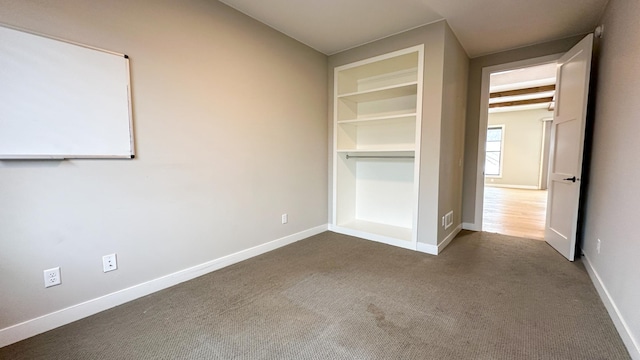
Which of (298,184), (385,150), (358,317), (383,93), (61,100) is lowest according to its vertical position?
(358,317)

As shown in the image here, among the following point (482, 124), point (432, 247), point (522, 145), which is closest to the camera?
point (432, 247)

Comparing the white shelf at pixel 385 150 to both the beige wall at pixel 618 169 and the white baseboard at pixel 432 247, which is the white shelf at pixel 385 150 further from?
the beige wall at pixel 618 169

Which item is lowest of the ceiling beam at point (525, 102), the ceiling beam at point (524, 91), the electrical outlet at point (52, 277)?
the electrical outlet at point (52, 277)

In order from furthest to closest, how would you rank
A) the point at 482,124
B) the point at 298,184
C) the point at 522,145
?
the point at 522,145
the point at 482,124
the point at 298,184

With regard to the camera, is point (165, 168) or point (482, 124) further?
point (482, 124)

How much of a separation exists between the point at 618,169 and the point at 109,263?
370 cm

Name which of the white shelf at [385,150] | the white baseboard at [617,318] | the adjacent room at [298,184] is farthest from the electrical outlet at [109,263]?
the white baseboard at [617,318]

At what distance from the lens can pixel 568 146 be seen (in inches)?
112

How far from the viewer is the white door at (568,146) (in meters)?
2.60

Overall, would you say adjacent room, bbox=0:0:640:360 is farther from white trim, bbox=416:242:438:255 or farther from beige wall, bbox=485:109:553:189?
beige wall, bbox=485:109:553:189

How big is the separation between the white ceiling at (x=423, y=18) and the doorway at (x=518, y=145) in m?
2.16

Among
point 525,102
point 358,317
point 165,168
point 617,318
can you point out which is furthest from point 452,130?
point 525,102

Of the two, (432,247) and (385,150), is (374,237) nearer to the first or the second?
(432,247)

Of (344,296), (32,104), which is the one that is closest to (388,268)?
(344,296)
